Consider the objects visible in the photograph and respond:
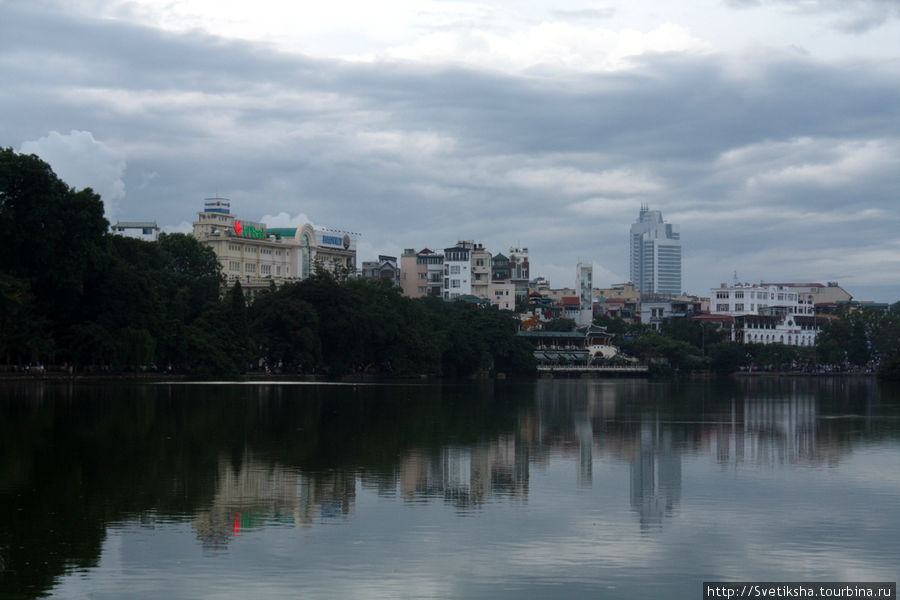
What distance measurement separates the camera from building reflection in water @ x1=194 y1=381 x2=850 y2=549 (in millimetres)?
19039

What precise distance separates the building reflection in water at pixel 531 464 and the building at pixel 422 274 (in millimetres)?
132154

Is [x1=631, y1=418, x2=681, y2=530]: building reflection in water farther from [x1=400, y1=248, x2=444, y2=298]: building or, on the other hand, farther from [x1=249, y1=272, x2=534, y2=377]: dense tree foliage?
[x1=400, y1=248, x2=444, y2=298]: building

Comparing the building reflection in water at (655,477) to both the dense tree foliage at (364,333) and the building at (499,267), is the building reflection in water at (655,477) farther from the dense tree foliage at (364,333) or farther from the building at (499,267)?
the building at (499,267)

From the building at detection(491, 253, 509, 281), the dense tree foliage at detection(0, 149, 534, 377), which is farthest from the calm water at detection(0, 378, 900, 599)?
the building at detection(491, 253, 509, 281)

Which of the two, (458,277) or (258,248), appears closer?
(258,248)

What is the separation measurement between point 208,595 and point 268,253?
5812 inches

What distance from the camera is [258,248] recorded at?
156m

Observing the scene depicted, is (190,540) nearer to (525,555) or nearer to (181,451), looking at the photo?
(525,555)

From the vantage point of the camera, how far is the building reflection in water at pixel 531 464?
750 inches

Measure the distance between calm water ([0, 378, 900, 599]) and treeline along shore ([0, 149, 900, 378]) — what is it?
29291 mm

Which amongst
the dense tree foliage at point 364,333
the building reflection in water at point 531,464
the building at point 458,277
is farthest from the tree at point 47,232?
the building at point 458,277

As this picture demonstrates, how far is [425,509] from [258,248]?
13970cm

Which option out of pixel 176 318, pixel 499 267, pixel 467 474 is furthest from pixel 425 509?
pixel 499 267

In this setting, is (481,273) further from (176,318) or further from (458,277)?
(176,318)
